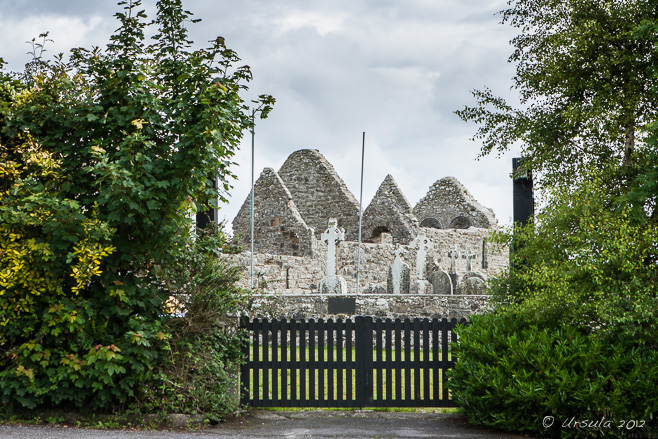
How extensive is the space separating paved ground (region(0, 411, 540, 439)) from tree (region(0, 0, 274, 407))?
1.87 feet

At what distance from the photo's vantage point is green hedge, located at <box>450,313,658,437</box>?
6.89 m

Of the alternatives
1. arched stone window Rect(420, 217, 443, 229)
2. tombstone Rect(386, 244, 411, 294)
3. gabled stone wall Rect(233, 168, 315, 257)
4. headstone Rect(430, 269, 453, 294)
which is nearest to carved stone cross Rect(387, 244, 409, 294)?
tombstone Rect(386, 244, 411, 294)

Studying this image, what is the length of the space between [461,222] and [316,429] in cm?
3250

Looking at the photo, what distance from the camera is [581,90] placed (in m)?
14.7

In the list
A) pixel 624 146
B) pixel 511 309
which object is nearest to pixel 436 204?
pixel 624 146

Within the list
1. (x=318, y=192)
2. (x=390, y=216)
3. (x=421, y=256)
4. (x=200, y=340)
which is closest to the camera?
(x=200, y=340)

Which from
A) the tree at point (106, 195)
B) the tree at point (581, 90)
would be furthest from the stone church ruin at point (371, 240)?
the tree at point (106, 195)

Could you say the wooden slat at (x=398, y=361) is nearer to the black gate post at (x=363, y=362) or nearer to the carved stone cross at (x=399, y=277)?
the black gate post at (x=363, y=362)

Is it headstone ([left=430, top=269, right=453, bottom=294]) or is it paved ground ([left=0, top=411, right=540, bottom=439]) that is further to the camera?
headstone ([left=430, top=269, right=453, bottom=294])

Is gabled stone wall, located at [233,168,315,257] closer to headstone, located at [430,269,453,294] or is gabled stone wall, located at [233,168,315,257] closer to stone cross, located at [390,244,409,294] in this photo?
headstone, located at [430,269,453,294]

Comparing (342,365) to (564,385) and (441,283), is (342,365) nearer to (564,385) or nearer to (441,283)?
(564,385)

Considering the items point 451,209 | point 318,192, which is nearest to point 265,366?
point 318,192

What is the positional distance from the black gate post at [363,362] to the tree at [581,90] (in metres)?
6.29

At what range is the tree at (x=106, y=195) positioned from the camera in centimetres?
717
